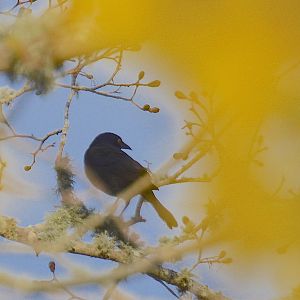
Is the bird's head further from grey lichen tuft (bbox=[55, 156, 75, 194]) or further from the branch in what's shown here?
the branch

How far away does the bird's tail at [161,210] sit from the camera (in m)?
0.82

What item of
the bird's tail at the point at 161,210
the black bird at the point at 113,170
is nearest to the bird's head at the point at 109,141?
the black bird at the point at 113,170

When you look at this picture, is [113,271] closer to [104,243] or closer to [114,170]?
[104,243]

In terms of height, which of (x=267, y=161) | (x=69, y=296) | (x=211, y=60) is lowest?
(x=69, y=296)

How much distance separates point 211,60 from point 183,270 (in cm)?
29

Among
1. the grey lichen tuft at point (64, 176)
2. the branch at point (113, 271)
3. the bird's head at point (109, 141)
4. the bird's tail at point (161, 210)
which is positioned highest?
the bird's head at point (109, 141)

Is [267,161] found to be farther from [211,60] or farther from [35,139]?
[35,139]

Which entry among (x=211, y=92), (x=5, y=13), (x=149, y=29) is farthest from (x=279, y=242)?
(x=5, y=13)

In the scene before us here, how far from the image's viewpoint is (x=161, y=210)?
832 mm

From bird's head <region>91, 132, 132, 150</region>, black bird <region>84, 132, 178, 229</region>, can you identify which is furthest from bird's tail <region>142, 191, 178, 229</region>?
bird's head <region>91, 132, 132, 150</region>

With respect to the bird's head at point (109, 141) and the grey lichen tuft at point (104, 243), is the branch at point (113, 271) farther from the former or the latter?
the bird's head at point (109, 141)

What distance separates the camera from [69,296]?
0.77 meters

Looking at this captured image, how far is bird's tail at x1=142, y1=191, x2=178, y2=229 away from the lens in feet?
2.69

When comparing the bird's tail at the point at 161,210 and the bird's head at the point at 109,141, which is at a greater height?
the bird's head at the point at 109,141
